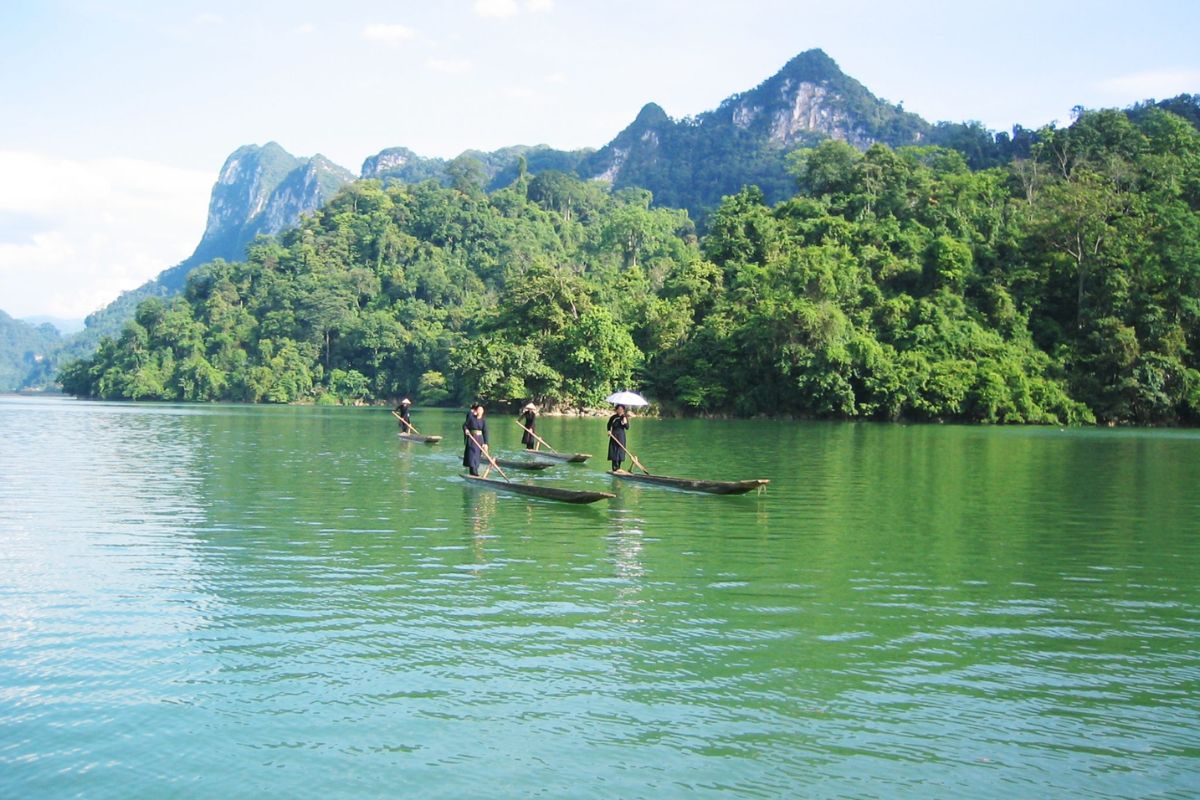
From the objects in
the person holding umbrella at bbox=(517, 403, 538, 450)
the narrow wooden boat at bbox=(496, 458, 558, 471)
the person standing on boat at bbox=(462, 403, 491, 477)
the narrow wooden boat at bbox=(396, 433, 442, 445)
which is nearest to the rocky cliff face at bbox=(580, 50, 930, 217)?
the narrow wooden boat at bbox=(396, 433, 442, 445)

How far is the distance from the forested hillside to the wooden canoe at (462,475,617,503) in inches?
1603

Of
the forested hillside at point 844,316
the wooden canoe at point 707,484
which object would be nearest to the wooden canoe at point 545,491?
the wooden canoe at point 707,484

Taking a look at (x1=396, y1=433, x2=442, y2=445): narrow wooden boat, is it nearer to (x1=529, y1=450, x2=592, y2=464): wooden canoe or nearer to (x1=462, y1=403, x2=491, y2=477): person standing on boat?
(x1=529, y1=450, x2=592, y2=464): wooden canoe

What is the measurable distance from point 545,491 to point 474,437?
11.2 ft

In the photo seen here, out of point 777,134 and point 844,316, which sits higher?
point 777,134

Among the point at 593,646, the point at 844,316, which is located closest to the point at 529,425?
the point at 593,646

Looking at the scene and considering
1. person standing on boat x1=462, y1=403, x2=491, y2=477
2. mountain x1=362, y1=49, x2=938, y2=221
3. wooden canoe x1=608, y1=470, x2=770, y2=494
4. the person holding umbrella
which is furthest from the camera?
mountain x1=362, y1=49, x2=938, y2=221

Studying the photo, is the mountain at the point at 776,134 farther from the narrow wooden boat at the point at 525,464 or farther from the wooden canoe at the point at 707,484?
the wooden canoe at the point at 707,484

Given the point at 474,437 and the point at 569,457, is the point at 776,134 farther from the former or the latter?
the point at 474,437

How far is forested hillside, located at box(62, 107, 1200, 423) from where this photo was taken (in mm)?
59344

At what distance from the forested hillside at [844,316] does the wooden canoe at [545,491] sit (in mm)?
40715

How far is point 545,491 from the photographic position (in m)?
19.2

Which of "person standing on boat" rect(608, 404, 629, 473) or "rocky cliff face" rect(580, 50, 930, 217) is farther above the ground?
"rocky cliff face" rect(580, 50, 930, 217)

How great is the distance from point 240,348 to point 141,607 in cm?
9609
